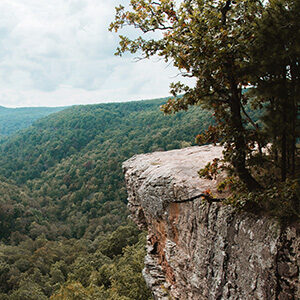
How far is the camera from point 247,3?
4.85 m

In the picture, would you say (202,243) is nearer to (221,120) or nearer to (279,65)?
(221,120)

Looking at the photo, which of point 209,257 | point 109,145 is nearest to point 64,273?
point 209,257

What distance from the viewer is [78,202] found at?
8912 cm

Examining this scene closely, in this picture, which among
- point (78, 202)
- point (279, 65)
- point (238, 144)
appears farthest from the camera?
point (78, 202)

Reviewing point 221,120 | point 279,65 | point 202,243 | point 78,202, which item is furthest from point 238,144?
point 78,202

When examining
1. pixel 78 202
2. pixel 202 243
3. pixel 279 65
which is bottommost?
pixel 78 202

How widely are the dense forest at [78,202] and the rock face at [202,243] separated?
2.27 m

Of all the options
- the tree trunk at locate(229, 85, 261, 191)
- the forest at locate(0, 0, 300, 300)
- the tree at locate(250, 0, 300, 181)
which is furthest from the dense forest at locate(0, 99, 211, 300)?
the tree at locate(250, 0, 300, 181)

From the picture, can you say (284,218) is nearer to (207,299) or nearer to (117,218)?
(207,299)

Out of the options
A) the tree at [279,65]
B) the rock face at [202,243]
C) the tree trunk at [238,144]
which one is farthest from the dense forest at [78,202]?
the rock face at [202,243]

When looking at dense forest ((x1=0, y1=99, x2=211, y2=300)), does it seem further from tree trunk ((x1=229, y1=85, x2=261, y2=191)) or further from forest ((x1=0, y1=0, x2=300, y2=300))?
tree trunk ((x1=229, y1=85, x2=261, y2=191))

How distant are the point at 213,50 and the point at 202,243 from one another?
4.30 m

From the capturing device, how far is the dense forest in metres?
30.1

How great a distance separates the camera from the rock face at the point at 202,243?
4.62m
